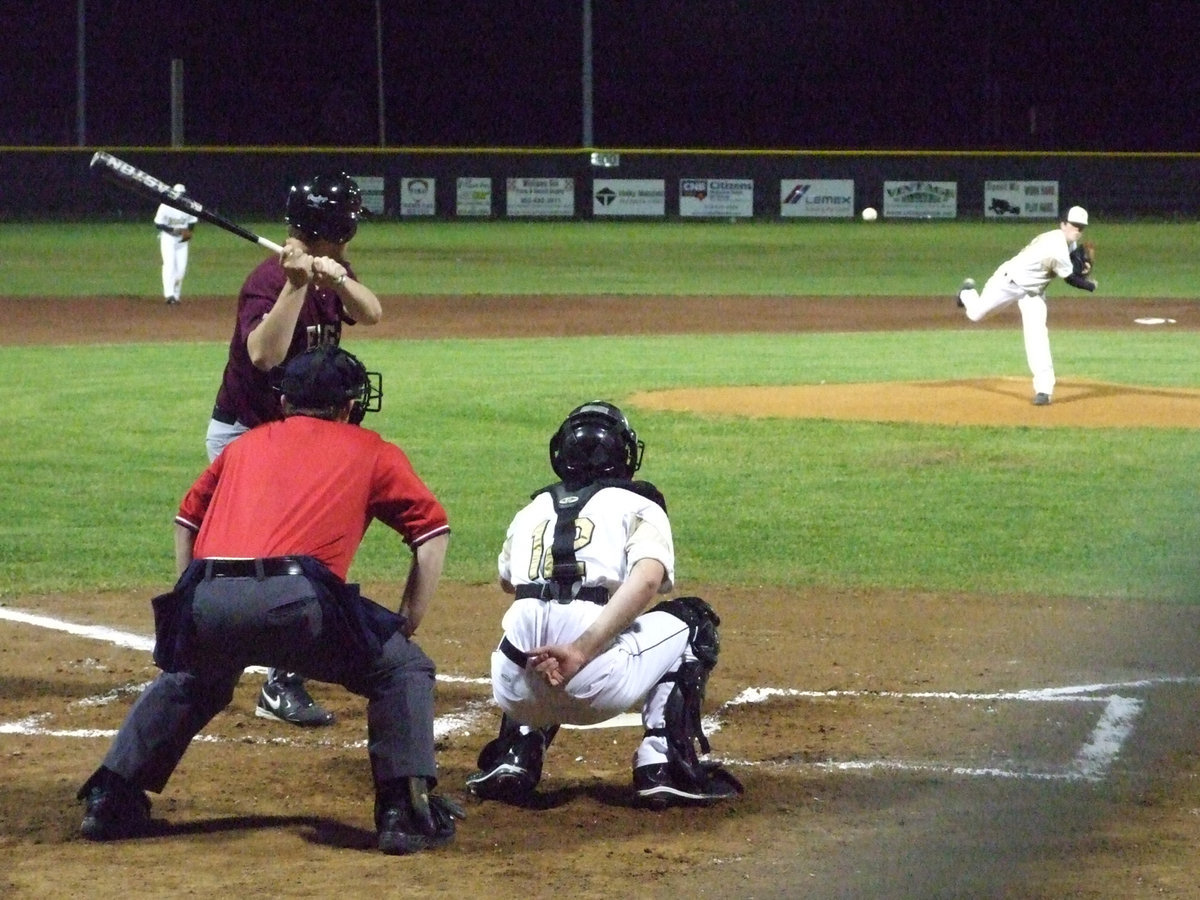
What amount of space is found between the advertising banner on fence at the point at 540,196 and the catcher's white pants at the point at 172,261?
16631 mm

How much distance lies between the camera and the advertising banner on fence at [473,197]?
133 ft

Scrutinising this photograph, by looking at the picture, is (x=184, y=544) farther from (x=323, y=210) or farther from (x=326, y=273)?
(x=323, y=210)

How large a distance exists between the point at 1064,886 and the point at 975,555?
16.0 feet

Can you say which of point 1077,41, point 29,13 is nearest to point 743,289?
point 1077,41

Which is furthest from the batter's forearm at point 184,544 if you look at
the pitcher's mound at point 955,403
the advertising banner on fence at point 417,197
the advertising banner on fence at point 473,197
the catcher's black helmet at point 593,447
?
the advertising banner on fence at point 473,197

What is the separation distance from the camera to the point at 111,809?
14.8 ft

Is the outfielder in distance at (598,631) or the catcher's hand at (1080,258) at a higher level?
the catcher's hand at (1080,258)

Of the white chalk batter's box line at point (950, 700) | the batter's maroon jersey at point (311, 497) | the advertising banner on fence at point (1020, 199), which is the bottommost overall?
the white chalk batter's box line at point (950, 700)

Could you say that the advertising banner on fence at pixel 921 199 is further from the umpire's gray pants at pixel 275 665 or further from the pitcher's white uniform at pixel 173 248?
the umpire's gray pants at pixel 275 665

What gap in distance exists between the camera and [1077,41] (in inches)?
2335

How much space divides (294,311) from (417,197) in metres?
35.8

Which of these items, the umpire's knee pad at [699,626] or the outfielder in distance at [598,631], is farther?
the umpire's knee pad at [699,626]

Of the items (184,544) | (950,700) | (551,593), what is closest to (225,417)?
(184,544)

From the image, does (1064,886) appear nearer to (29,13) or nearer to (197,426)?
(197,426)
